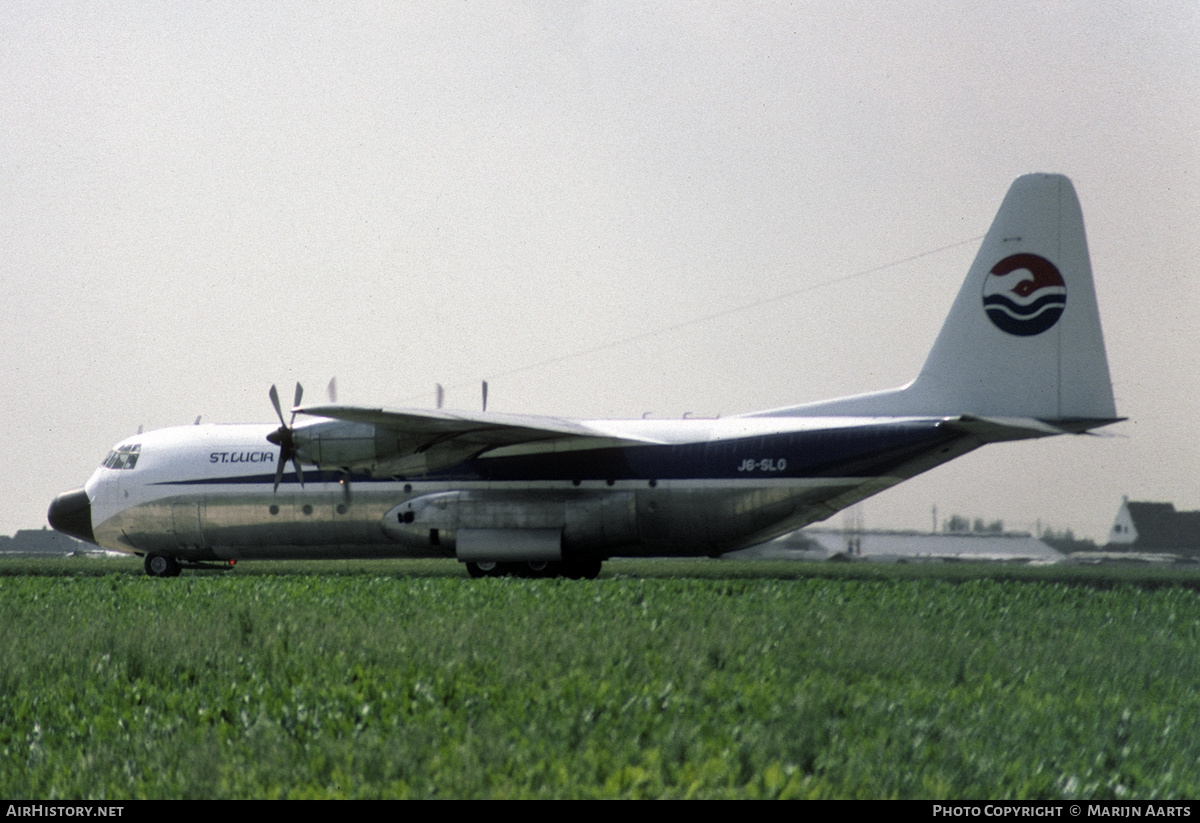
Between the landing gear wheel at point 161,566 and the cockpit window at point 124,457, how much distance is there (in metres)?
2.46

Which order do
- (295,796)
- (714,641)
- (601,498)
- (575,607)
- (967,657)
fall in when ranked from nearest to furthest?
(295,796)
(967,657)
(714,641)
(575,607)
(601,498)

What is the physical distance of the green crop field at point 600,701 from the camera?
5242 mm

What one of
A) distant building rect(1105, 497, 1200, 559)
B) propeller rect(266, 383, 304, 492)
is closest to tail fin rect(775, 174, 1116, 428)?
propeller rect(266, 383, 304, 492)

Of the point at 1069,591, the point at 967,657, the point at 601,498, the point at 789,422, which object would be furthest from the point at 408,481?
the point at 967,657

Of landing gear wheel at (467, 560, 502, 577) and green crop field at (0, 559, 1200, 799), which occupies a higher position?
green crop field at (0, 559, 1200, 799)

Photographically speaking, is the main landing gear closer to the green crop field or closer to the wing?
the wing

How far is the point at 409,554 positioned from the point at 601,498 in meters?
5.04

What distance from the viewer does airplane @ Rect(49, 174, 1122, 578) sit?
2016cm

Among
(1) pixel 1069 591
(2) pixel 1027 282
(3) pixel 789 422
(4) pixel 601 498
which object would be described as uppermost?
(2) pixel 1027 282

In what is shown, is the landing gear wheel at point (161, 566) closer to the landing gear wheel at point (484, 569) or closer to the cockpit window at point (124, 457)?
the cockpit window at point (124, 457)

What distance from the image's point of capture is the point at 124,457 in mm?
25297

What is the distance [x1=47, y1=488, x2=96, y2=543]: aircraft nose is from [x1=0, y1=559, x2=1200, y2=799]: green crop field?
14171mm

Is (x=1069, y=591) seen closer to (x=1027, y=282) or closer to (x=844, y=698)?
(x=1027, y=282)

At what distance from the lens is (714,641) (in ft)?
30.7
